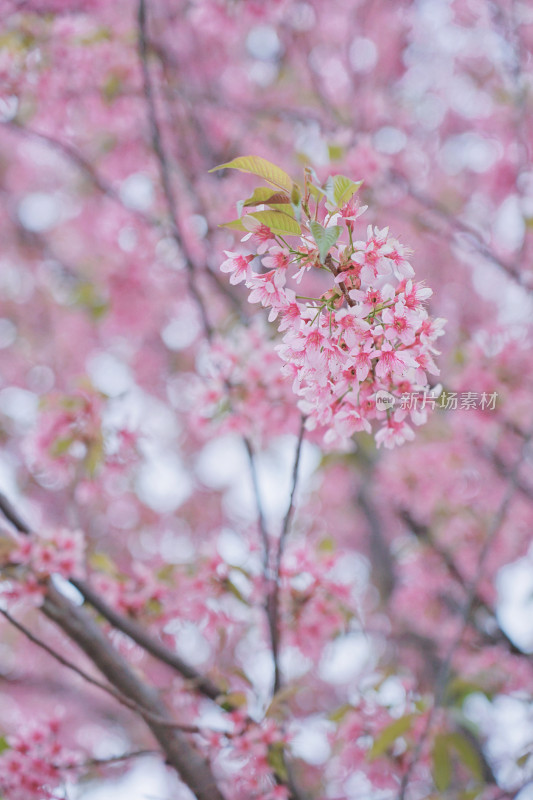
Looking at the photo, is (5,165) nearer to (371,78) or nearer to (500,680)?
(371,78)

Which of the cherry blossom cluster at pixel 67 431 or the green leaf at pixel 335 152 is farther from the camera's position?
the green leaf at pixel 335 152

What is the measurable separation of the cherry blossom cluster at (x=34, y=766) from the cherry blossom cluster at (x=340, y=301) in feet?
4.38

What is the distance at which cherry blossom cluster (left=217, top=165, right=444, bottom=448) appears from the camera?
1.11 metres

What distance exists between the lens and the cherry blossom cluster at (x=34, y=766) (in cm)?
180

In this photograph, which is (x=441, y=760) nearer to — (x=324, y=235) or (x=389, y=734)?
(x=389, y=734)

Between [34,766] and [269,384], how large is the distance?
1.24 meters

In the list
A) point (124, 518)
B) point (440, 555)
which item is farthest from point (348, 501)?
point (124, 518)

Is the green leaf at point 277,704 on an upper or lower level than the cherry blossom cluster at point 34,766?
upper

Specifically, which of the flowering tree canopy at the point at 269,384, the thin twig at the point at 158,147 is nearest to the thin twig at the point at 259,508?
the flowering tree canopy at the point at 269,384

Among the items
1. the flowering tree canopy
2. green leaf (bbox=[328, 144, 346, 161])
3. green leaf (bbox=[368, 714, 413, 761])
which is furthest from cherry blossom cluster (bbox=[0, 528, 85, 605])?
green leaf (bbox=[328, 144, 346, 161])

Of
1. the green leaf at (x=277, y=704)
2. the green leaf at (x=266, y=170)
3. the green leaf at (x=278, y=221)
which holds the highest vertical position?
the green leaf at (x=266, y=170)

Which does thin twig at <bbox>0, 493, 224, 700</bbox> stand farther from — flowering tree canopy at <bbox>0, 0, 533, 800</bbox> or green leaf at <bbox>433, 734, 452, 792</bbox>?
green leaf at <bbox>433, 734, 452, 792</bbox>

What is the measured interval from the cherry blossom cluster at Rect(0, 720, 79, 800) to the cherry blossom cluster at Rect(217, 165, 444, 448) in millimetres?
1336

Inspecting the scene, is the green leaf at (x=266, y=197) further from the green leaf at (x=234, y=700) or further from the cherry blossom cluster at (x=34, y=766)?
the cherry blossom cluster at (x=34, y=766)
